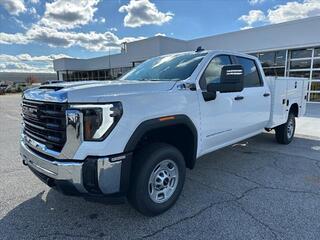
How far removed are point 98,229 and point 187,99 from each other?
180 centimetres

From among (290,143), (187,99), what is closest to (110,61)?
(290,143)

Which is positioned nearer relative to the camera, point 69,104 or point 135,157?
point 69,104

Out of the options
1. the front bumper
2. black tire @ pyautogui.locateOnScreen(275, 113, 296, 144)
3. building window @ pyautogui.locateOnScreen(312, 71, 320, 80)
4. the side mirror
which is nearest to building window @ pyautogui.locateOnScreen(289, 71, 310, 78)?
building window @ pyautogui.locateOnScreen(312, 71, 320, 80)

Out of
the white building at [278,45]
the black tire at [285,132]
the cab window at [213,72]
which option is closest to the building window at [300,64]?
the white building at [278,45]

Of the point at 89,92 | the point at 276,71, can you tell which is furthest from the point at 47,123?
the point at 276,71

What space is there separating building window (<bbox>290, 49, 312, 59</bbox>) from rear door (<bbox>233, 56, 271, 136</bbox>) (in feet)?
40.4

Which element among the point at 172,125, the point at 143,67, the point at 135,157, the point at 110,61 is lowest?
the point at 135,157

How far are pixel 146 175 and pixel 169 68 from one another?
1762mm

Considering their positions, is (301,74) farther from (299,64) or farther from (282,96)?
(282,96)

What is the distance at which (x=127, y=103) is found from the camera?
2588 millimetres

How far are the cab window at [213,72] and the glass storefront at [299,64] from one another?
44.9 feet

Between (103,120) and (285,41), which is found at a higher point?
(285,41)

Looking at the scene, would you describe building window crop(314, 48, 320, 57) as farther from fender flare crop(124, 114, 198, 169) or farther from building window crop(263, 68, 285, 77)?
fender flare crop(124, 114, 198, 169)

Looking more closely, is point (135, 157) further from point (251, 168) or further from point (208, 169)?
point (251, 168)
